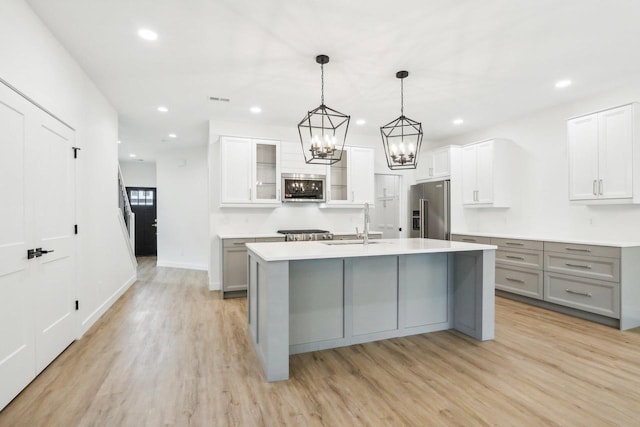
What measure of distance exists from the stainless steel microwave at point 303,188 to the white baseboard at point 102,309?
2.77 meters

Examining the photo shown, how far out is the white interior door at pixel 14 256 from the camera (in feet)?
6.82

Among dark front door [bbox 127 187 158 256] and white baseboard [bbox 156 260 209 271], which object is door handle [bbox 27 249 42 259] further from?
dark front door [bbox 127 187 158 256]

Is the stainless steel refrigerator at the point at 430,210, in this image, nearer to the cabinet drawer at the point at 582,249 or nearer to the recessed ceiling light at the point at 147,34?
the cabinet drawer at the point at 582,249

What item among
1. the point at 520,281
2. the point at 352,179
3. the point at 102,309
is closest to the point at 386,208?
the point at 352,179

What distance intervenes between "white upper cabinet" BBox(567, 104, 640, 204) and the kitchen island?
185 centimetres

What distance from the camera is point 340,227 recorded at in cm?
601

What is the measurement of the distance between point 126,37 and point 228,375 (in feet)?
9.55

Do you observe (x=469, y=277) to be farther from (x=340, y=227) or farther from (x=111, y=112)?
(x=111, y=112)

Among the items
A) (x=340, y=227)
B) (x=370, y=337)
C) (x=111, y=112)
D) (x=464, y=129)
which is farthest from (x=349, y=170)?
(x=111, y=112)

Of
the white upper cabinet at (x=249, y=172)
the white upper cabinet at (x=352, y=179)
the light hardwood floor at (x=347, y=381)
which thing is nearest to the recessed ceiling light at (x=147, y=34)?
the white upper cabinet at (x=249, y=172)

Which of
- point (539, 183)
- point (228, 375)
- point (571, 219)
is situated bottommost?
point (228, 375)

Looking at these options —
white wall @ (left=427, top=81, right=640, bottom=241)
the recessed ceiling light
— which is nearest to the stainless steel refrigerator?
white wall @ (left=427, top=81, right=640, bottom=241)

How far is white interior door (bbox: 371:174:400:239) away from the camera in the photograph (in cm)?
646

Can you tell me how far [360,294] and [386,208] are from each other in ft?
12.2
